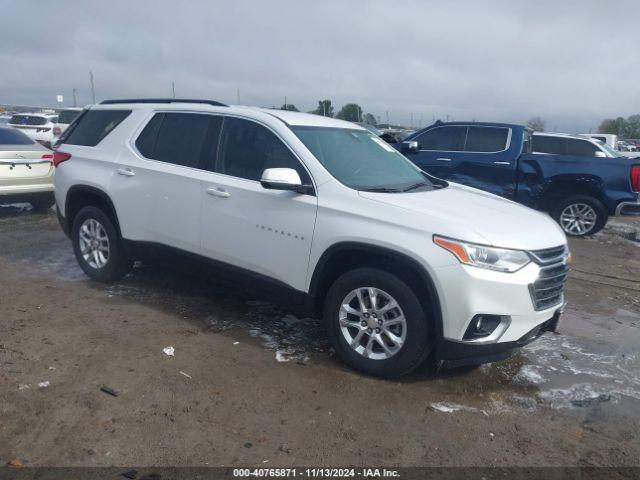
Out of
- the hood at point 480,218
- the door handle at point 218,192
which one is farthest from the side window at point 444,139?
the door handle at point 218,192

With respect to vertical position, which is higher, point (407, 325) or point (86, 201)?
point (86, 201)

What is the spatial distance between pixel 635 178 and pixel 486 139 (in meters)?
2.44

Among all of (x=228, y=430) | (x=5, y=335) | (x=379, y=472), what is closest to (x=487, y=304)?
(x=379, y=472)

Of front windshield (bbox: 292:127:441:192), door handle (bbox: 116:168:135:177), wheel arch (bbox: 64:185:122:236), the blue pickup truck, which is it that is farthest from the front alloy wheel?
the blue pickup truck

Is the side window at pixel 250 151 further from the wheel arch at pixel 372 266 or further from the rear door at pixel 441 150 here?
the rear door at pixel 441 150

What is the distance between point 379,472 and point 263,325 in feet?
7.16

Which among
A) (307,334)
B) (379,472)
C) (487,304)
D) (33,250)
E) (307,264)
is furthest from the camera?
(33,250)

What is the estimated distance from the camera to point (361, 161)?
15.5 feet

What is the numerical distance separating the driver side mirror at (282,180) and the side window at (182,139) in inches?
35.7

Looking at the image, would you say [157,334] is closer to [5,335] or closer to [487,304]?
[5,335]

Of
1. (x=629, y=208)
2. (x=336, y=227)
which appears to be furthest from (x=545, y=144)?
(x=336, y=227)

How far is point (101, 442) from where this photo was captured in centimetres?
313

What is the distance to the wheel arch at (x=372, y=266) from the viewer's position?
371 centimetres

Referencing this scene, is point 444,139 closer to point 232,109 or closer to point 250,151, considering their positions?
point 232,109
